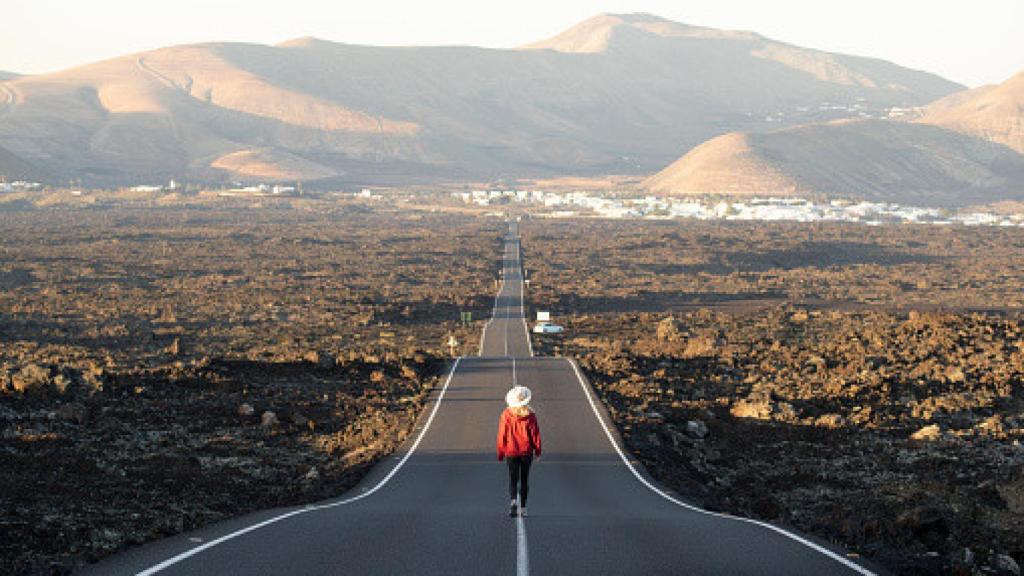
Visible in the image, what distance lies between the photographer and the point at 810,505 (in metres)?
21.2

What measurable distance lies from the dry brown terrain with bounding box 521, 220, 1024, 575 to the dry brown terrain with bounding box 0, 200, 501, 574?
734 cm

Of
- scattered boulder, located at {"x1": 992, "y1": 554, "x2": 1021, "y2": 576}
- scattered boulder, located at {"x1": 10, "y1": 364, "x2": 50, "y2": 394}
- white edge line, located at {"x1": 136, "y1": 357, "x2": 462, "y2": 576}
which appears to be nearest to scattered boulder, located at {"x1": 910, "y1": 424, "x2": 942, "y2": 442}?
white edge line, located at {"x1": 136, "y1": 357, "x2": 462, "y2": 576}

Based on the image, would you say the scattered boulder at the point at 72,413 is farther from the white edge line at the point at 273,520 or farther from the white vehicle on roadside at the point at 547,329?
the white vehicle on roadside at the point at 547,329

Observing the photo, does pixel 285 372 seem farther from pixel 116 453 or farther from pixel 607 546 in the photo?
pixel 607 546

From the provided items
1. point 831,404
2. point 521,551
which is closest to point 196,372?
point 831,404

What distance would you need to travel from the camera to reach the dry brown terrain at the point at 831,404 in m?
17.0

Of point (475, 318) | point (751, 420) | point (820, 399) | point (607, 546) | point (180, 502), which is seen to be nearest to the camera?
point (607, 546)

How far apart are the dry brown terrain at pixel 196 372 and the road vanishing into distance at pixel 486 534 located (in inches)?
55.4

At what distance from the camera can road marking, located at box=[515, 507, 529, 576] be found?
12.1 metres

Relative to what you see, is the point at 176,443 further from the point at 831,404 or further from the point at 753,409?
the point at 831,404

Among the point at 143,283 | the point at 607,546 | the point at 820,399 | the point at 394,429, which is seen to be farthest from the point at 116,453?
the point at 143,283

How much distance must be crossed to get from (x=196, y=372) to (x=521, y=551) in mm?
22172

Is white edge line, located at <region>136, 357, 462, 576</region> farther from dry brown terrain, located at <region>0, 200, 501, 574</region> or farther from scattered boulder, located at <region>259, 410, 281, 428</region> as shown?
scattered boulder, located at <region>259, 410, 281, 428</region>

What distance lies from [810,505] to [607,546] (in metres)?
9.21
